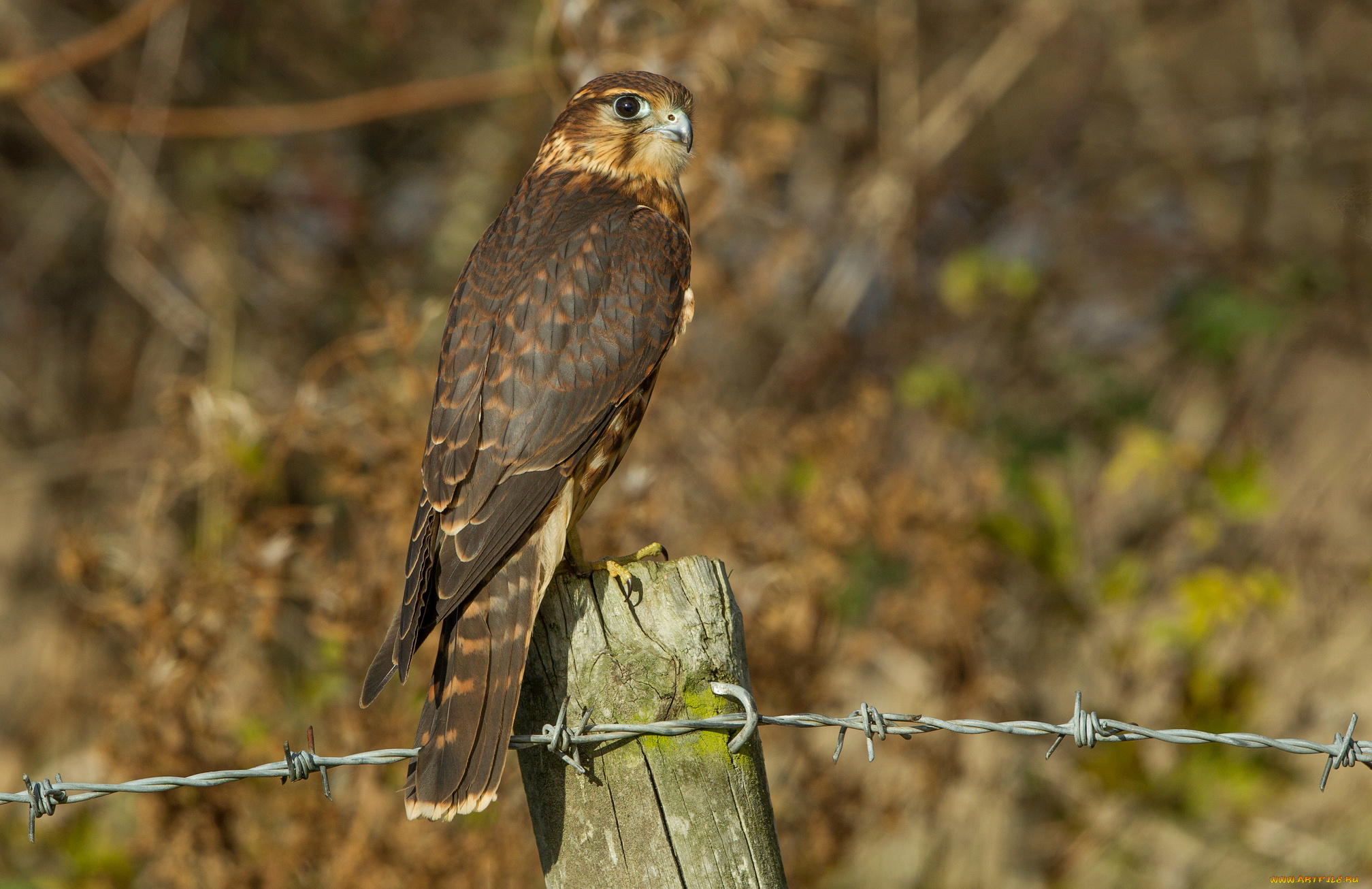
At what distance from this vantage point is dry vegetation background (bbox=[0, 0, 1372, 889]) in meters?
3.60

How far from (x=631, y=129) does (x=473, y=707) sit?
5.35 ft

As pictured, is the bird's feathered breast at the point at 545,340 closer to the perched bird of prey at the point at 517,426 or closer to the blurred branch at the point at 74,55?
the perched bird of prey at the point at 517,426

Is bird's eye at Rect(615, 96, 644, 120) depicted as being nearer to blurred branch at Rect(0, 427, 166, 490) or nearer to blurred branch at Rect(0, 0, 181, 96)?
blurred branch at Rect(0, 0, 181, 96)

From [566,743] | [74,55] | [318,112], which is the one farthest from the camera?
[318,112]

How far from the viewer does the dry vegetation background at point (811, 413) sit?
3.60 meters

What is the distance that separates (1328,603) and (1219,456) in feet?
2.52

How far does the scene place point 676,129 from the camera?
309cm

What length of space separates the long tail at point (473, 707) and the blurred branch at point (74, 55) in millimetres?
3184

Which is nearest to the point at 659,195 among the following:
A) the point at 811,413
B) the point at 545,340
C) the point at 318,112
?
the point at 545,340

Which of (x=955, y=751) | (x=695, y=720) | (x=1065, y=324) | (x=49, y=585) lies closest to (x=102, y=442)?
(x=49, y=585)

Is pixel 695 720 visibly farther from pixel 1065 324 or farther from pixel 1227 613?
pixel 1065 324

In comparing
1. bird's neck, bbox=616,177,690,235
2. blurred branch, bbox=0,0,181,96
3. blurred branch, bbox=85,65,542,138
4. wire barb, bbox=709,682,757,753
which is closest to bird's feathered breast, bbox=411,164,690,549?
bird's neck, bbox=616,177,690,235

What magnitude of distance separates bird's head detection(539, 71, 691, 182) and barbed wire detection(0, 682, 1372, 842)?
158 centimetres

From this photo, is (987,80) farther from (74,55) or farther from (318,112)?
(74,55)
